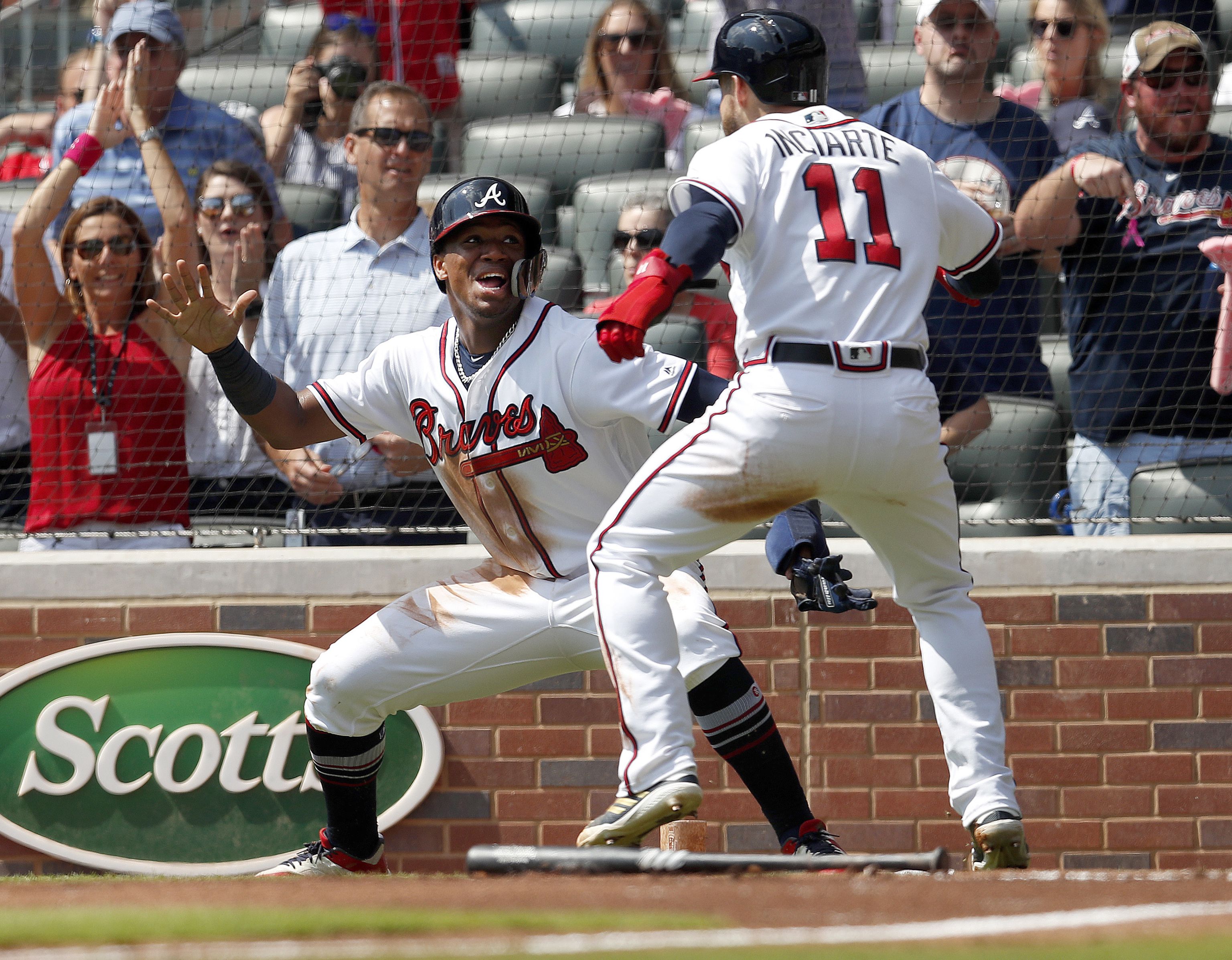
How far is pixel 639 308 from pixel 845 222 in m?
0.54

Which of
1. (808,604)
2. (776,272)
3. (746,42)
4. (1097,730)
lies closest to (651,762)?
(808,604)

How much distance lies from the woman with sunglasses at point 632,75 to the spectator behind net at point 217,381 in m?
1.42

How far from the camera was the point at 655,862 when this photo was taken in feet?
9.53

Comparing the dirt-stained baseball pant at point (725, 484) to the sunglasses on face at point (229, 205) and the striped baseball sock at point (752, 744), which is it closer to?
the striped baseball sock at point (752, 744)

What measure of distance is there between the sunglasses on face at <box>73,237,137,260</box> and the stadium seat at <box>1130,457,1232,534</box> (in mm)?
3272

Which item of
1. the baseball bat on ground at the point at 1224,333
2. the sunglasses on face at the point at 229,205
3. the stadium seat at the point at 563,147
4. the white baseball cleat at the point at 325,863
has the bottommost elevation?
the white baseball cleat at the point at 325,863

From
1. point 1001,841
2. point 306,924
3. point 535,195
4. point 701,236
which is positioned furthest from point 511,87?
point 306,924

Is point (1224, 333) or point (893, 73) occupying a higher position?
point (893, 73)

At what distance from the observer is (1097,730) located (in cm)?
465

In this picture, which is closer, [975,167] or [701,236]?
[701,236]

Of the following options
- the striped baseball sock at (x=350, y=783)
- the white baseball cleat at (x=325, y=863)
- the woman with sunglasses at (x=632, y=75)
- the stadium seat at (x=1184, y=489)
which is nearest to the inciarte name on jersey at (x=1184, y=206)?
the stadium seat at (x=1184, y=489)

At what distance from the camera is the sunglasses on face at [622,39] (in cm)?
611

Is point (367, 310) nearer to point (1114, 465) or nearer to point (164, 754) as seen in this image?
point (164, 754)

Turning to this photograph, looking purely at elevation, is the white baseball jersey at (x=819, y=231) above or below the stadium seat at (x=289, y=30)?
below
